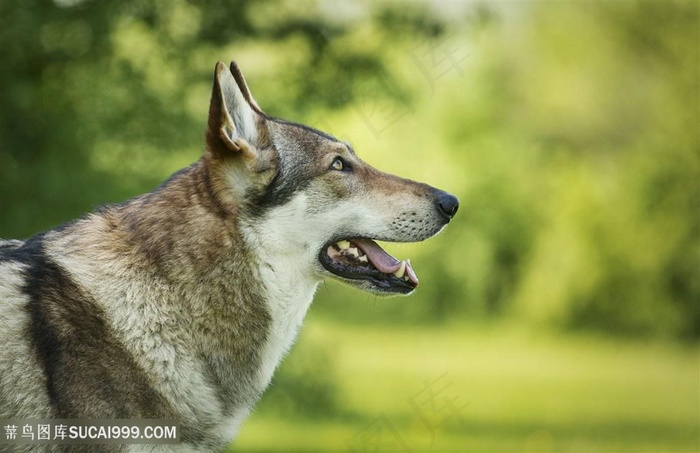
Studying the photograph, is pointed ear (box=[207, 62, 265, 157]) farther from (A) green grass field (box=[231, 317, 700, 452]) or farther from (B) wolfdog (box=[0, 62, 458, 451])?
(A) green grass field (box=[231, 317, 700, 452])

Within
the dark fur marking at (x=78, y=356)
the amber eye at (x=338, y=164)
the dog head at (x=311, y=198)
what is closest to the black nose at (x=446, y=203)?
the dog head at (x=311, y=198)

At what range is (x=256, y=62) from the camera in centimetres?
1041

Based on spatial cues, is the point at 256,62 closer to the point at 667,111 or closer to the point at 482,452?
the point at 482,452

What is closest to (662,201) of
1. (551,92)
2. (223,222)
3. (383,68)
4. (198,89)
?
(551,92)

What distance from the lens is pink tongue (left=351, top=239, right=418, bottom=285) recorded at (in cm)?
421

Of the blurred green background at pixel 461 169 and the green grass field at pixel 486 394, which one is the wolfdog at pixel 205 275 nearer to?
the green grass field at pixel 486 394

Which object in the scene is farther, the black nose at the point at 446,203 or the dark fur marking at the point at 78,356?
the black nose at the point at 446,203

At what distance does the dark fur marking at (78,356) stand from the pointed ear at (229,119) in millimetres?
830

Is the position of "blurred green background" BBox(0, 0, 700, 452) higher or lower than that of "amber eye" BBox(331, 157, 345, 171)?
higher

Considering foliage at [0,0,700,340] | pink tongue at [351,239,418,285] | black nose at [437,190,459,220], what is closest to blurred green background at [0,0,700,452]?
foliage at [0,0,700,340]

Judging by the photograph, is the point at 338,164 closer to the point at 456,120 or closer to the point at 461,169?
the point at 461,169

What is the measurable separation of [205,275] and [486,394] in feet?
46.3

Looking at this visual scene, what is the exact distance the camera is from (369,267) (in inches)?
166

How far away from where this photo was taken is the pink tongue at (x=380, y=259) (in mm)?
4207
